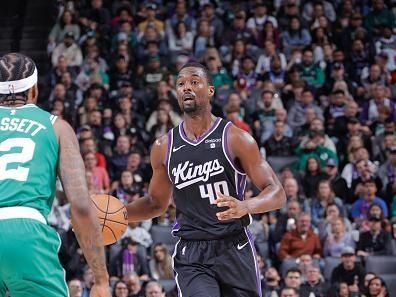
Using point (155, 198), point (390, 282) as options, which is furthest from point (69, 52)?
point (155, 198)

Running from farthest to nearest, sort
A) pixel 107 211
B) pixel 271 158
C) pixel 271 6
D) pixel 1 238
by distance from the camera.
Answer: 1. pixel 271 6
2. pixel 271 158
3. pixel 107 211
4. pixel 1 238

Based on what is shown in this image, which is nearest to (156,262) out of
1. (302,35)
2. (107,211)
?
(107,211)

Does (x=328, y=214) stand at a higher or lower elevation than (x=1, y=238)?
lower

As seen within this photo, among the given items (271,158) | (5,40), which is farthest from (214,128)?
(5,40)

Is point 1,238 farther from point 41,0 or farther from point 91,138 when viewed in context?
point 41,0

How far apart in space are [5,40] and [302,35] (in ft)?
18.9

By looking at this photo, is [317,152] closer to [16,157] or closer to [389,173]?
[389,173]

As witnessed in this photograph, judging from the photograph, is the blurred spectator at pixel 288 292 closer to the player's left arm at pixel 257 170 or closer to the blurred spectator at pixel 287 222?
the blurred spectator at pixel 287 222

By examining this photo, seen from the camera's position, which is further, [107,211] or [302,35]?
[302,35]

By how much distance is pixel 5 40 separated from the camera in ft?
57.7

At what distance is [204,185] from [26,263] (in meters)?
2.18

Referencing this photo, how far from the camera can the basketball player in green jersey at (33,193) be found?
449 centimetres

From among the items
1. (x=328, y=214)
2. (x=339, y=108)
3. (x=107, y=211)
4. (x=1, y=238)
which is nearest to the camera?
(x=1, y=238)

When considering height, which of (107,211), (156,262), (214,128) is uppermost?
(214,128)
